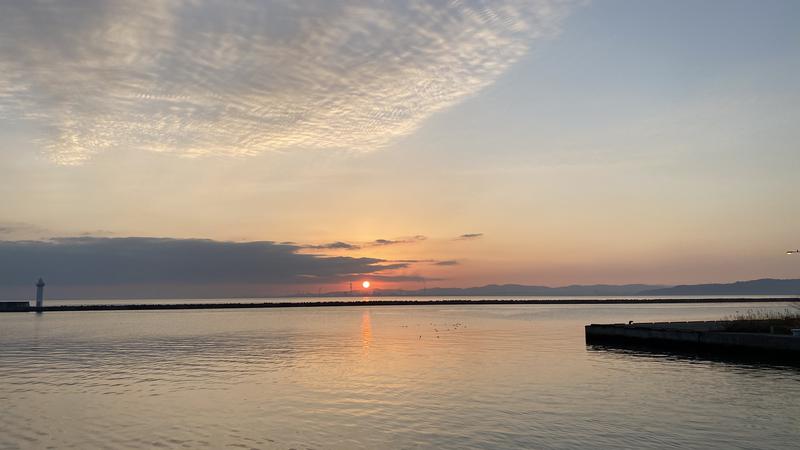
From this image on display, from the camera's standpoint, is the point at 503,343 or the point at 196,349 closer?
the point at 196,349

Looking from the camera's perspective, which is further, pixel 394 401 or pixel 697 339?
pixel 697 339

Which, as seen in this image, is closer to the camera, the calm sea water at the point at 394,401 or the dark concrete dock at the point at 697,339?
the calm sea water at the point at 394,401

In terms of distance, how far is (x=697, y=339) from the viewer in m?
50.8

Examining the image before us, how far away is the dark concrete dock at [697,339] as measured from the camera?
42531 mm

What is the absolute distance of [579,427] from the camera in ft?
71.8

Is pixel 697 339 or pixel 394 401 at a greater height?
pixel 697 339

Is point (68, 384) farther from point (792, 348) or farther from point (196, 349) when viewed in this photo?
point (792, 348)

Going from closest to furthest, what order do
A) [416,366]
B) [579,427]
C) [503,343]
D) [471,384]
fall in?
1. [579,427]
2. [471,384]
3. [416,366]
4. [503,343]

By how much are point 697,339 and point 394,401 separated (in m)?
35.6

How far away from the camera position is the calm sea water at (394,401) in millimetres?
20766

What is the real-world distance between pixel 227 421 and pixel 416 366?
19.6 metres

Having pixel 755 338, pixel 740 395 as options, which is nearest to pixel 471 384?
pixel 740 395

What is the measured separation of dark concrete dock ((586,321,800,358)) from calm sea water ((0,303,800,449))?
4.53 m

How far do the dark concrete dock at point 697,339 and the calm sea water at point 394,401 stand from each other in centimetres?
453
